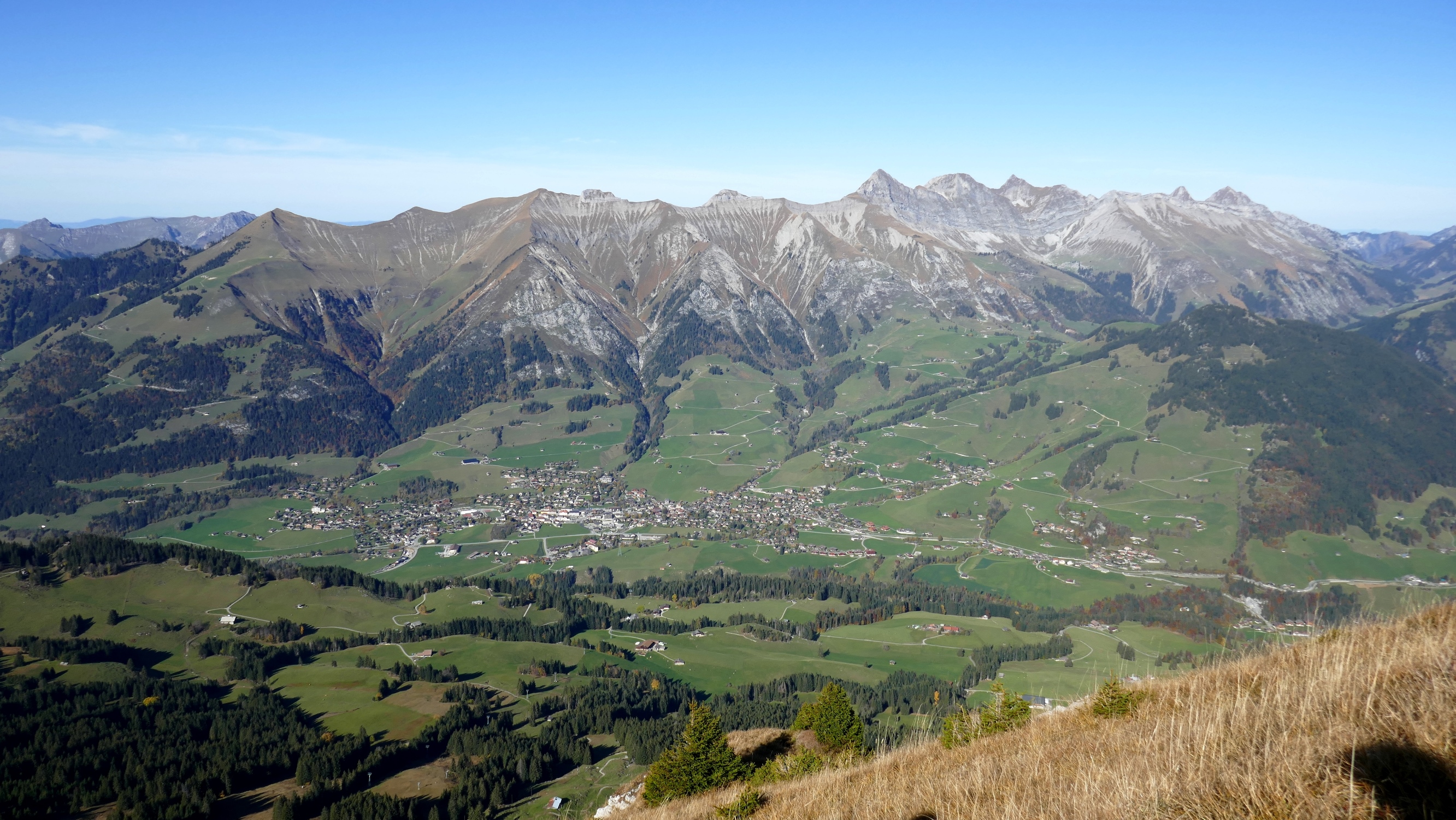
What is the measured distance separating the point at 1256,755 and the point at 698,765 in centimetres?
2787

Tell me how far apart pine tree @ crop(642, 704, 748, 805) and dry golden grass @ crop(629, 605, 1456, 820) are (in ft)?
66.8

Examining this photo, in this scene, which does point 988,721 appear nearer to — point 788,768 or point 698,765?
point 788,768

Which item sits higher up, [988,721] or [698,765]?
[988,721]

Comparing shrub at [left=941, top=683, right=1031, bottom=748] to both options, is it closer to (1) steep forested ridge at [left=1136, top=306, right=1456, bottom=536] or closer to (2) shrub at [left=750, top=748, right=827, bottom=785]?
(2) shrub at [left=750, top=748, right=827, bottom=785]

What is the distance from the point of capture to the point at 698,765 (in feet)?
102

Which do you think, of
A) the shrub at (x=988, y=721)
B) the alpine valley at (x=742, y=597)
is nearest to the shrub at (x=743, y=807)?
the alpine valley at (x=742, y=597)

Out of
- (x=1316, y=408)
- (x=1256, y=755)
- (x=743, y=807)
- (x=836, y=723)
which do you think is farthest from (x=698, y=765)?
(x=1316, y=408)

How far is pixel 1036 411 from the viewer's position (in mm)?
184000

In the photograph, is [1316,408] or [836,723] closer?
[836,723]

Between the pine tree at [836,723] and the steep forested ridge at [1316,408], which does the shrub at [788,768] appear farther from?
the steep forested ridge at [1316,408]

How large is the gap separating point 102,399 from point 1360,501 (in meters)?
277

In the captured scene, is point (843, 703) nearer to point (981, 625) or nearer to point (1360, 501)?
point (981, 625)

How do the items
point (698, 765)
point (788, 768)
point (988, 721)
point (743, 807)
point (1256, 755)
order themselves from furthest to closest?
point (698, 765)
point (788, 768)
point (988, 721)
point (743, 807)
point (1256, 755)

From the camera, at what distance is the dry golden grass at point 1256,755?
18.8 ft
